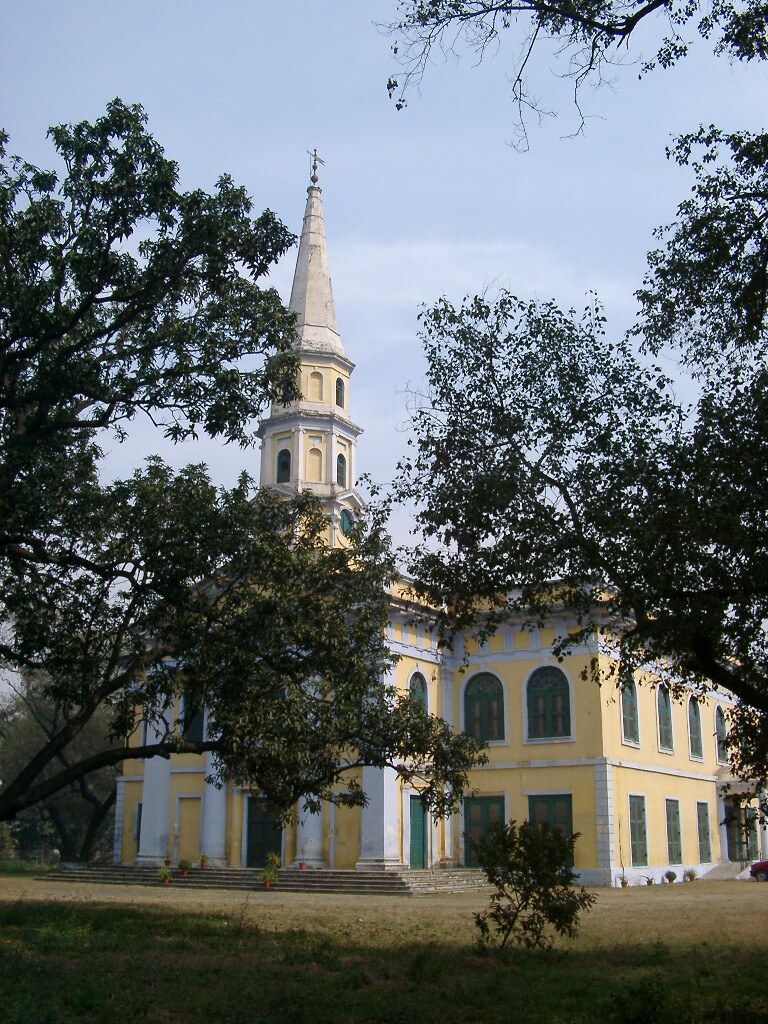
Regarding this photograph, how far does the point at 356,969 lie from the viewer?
1238cm

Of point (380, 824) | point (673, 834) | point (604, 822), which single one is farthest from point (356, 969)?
point (673, 834)

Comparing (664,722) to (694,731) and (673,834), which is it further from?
(673,834)

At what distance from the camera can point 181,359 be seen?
13359 mm

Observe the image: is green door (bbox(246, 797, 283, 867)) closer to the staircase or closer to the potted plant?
the staircase

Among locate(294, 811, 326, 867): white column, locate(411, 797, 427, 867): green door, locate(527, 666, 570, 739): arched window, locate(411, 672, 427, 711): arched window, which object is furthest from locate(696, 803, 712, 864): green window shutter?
locate(294, 811, 326, 867): white column

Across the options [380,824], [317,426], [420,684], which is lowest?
[380,824]

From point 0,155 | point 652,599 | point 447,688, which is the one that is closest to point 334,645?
point 652,599

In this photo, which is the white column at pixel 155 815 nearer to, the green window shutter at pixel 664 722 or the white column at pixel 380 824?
the white column at pixel 380 824

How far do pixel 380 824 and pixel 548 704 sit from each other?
657 cm

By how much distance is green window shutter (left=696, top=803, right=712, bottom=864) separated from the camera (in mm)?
37537

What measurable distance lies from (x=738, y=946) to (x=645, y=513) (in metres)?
6.84

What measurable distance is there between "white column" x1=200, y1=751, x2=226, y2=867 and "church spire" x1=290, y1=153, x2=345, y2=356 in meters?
14.7

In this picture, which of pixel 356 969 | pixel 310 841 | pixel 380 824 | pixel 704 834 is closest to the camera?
pixel 356 969

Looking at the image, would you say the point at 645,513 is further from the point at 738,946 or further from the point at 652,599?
the point at 738,946
